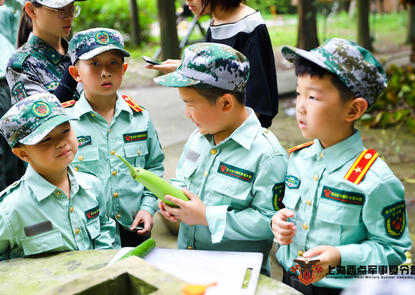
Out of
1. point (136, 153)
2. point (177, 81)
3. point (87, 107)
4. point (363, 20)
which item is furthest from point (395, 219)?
point (363, 20)

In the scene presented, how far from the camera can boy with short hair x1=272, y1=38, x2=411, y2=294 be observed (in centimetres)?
168

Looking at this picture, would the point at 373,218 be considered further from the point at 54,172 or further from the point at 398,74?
the point at 398,74

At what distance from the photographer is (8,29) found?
3703 millimetres

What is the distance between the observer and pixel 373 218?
5.52 ft

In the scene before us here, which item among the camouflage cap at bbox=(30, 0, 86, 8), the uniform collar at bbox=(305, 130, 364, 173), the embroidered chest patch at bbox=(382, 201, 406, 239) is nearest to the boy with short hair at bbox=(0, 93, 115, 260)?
the camouflage cap at bbox=(30, 0, 86, 8)

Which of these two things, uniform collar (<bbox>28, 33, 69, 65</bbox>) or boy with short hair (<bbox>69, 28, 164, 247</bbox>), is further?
uniform collar (<bbox>28, 33, 69, 65</bbox>)

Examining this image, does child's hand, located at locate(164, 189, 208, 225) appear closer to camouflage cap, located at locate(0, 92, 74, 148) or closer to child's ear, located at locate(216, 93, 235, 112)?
child's ear, located at locate(216, 93, 235, 112)

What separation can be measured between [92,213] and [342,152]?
1.13 m

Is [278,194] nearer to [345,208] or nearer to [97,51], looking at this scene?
[345,208]

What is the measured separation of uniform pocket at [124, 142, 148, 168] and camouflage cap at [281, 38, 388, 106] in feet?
3.78

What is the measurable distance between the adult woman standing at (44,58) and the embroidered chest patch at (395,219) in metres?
1.89

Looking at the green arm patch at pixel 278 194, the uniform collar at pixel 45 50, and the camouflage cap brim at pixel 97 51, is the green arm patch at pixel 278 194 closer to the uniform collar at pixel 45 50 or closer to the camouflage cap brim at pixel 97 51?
the camouflage cap brim at pixel 97 51

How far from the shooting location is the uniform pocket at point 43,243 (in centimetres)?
191

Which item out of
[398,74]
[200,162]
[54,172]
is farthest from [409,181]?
[54,172]
